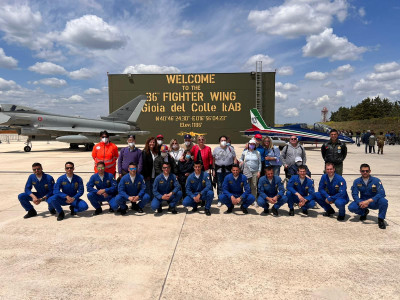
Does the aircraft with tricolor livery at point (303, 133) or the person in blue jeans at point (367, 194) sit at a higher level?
the aircraft with tricolor livery at point (303, 133)

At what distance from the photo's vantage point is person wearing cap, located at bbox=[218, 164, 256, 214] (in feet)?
17.9

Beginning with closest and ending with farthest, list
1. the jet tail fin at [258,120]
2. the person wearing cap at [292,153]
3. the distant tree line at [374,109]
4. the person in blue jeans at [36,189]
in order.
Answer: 1. the person in blue jeans at [36,189]
2. the person wearing cap at [292,153]
3. the jet tail fin at [258,120]
4. the distant tree line at [374,109]

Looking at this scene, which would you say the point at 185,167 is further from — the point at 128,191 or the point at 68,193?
the point at 68,193

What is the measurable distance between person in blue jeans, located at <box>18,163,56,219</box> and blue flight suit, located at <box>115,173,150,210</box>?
1.34 metres

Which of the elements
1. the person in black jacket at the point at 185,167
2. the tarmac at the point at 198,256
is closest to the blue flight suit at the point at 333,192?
the tarmac at the point at 198,256

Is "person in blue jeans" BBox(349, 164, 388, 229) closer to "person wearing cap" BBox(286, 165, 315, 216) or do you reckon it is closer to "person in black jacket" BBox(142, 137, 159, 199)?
"person wearing cap" BBox(286, 165, 315, 216)

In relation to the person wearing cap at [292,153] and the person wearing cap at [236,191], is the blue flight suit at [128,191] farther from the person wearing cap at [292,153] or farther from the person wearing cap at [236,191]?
the person wearing cap at [292,153]

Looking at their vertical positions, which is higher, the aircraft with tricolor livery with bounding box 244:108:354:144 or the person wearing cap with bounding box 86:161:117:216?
the aircraft with tricolor livery with bounding box 244:108:354:144

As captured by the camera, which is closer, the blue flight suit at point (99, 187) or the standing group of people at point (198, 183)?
the standing group of people at point (198, 183)

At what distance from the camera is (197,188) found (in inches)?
224

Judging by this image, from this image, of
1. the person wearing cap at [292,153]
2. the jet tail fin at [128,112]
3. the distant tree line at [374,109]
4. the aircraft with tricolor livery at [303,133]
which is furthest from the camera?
the distant tree line at [374,109]

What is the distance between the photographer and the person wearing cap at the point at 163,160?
19.1ft

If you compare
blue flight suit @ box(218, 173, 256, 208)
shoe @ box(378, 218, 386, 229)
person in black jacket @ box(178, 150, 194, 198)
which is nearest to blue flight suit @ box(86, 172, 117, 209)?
person in black jacket @ box(178, 150, 194, 198)

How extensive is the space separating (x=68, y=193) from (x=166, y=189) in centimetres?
207
